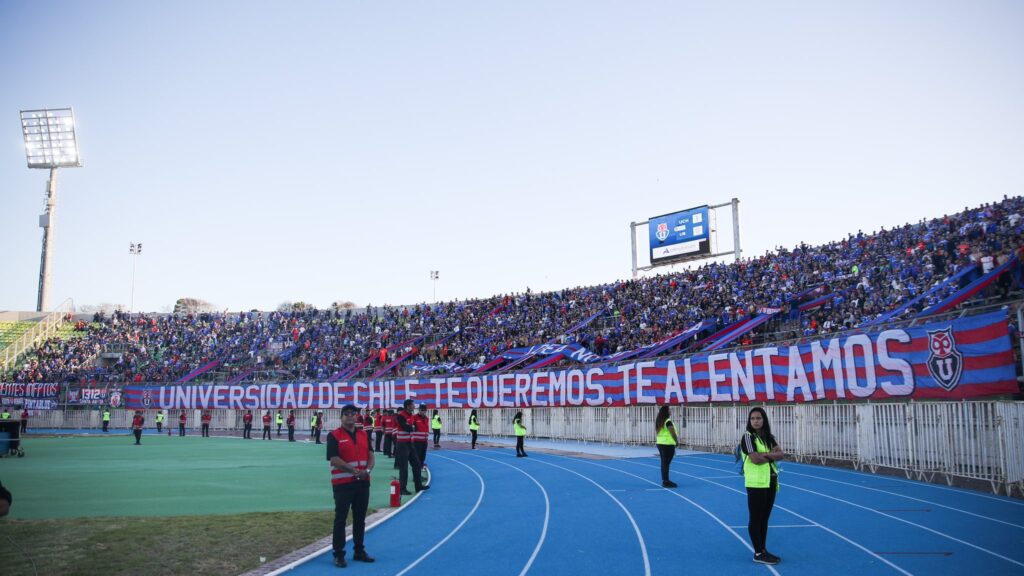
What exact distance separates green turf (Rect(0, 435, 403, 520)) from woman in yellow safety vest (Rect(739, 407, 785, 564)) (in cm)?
733

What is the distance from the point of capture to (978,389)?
1488cm

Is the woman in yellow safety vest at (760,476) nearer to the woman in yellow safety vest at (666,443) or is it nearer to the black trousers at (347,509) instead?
the black trousers at (347,509)

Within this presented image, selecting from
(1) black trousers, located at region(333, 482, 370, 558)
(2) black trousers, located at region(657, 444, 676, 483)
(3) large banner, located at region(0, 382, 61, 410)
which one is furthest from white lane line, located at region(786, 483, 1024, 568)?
(3) large banner, located at region(0, 382, 61, 410)

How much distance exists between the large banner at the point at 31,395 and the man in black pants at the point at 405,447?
142 ft

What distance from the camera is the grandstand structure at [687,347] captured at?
604 inches

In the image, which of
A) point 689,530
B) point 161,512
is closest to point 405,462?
point 161,512

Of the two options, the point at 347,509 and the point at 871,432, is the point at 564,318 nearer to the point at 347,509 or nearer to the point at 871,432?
the point at 871,432

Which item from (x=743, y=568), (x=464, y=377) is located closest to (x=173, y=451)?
(x=464, y=377)

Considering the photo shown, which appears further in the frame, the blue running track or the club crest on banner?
the club crest on banner

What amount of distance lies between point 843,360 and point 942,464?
534 cm

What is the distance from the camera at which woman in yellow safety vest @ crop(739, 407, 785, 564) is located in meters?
8.40

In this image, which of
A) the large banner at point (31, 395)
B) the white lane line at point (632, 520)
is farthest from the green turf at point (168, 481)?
the large banner at point (31, 395)

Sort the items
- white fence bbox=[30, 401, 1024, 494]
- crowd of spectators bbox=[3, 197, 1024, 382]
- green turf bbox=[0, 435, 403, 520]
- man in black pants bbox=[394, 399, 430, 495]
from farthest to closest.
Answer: crowd of spectators bbox=[3, 197, 1024, 382] → man in black pants bbox=[394, 399, 430, 495] → green turf bbox=[0, 435, 403, 520] → white fence bbox=[30, 401, 1024, 494]

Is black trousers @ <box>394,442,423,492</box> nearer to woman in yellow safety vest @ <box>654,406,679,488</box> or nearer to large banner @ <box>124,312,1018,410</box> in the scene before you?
woman in yellow safety vest @ <box>654,406,679,488</box>
